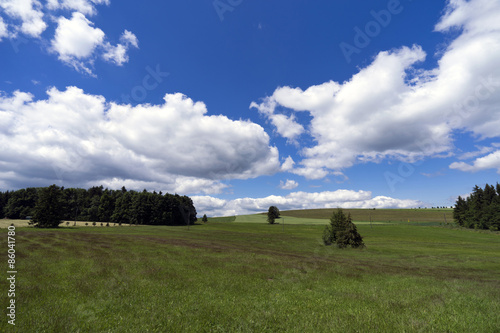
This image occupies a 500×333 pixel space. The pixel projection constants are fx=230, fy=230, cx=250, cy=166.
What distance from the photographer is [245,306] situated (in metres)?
11.0

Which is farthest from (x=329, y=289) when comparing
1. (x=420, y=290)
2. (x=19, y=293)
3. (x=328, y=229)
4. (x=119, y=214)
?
(x=119, y=214)

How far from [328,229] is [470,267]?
96.6ft

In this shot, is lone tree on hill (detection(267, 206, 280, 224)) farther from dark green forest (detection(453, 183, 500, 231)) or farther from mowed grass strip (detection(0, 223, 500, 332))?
mowed grass strip (detection(0, 223, 500, 332))

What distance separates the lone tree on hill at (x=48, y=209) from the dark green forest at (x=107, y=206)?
124 ft

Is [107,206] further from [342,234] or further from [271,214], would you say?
[342,234]

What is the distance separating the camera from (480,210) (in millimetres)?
114312

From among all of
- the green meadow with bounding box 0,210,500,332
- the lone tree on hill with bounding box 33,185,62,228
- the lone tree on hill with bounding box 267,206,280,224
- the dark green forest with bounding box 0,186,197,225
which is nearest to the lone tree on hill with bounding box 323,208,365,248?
the green meadow with bounding box 0,210,500,332

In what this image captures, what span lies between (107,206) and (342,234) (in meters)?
122

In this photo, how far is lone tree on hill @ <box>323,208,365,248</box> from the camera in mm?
51062

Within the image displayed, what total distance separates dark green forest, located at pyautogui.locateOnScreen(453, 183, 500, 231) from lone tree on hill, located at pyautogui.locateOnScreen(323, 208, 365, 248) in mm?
98833

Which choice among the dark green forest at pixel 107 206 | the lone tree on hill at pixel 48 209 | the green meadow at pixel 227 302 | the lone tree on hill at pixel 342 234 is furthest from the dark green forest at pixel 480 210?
the lone tree on hill at pixel 48 209

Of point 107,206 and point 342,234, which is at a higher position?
point 107,206

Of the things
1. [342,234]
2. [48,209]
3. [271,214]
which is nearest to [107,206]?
[48,209]

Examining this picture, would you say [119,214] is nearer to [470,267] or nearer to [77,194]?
[77,194]
